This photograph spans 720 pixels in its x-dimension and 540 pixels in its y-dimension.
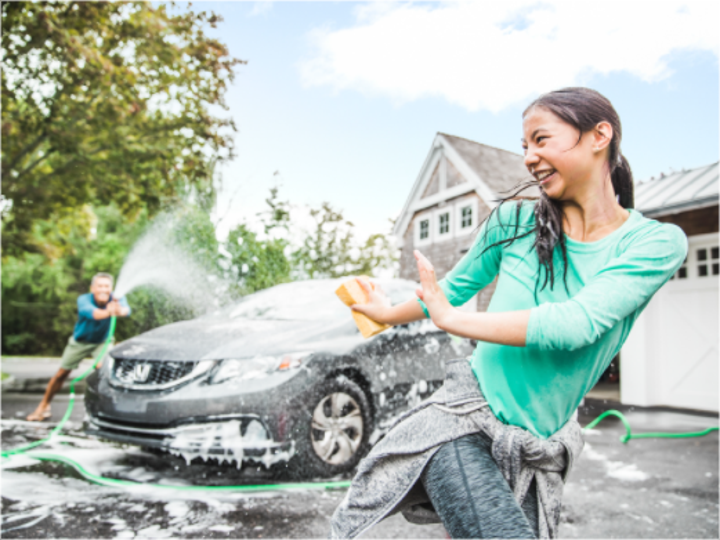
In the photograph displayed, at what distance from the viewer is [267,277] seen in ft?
33.3

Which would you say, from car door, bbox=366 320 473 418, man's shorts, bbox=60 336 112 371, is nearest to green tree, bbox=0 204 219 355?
man's shorts, bbox=60 336 112 371

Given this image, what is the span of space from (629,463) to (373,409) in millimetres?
2496

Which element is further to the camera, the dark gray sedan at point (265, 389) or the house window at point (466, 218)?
the house window at point (466, 218)

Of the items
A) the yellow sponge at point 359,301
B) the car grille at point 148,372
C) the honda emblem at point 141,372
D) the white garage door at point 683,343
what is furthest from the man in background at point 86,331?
the white garage door at point 683,343

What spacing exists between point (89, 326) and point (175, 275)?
651 centimetres

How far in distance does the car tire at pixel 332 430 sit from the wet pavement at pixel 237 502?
22 cm

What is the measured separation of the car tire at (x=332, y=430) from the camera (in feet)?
13.2

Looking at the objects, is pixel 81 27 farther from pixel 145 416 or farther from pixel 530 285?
pixel 530 285

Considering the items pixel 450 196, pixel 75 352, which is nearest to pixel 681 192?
pixel 75 352

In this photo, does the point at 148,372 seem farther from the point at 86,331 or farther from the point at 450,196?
the point at 450,196

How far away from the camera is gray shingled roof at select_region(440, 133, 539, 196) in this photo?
15836 millimetres

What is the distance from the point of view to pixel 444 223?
16984mm

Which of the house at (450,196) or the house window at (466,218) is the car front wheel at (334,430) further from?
the house window at (466,218)

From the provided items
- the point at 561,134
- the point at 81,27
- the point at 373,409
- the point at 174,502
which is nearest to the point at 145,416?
the point at 174,502
